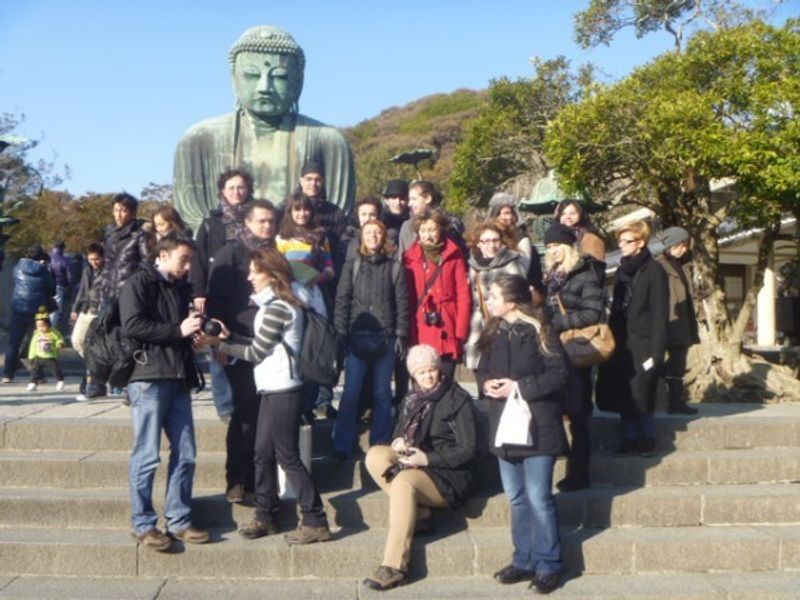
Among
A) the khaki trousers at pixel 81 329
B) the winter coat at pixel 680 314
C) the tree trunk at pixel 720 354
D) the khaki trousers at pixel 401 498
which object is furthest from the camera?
the tree trunk at pixel 720 354

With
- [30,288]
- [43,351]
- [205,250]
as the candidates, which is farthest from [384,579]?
[30,288]

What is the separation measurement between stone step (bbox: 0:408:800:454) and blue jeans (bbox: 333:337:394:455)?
0.30 meters

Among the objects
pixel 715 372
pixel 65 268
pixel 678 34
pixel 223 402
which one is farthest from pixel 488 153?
pixel 223 402

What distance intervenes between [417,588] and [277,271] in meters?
1.81

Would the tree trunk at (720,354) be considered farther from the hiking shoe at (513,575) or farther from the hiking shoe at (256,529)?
the hiking shoe at (256,529)

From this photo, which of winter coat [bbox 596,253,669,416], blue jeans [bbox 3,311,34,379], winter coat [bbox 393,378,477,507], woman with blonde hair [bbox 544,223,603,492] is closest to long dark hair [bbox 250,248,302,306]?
winter coat [bbox 393,378,477,507]

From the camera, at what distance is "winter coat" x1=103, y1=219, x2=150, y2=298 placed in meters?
6.50

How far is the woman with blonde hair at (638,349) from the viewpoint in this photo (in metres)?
5.76

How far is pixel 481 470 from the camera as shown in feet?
18.1

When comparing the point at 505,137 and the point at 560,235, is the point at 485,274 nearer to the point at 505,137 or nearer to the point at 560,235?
the point at 560,235

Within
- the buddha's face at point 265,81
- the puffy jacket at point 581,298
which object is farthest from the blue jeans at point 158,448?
the buddha's face at point 265,81

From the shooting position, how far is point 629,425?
5863 mm

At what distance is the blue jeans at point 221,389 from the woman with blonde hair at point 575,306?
200cm

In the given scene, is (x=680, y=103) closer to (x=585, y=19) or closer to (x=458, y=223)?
(x=458, y=223)
